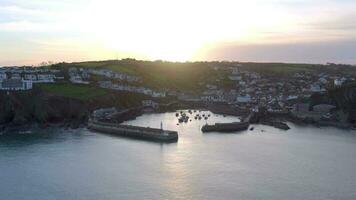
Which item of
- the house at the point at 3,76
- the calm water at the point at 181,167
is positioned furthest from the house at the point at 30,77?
the calm water at the point at 181,167

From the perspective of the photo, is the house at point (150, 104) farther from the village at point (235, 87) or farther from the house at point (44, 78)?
the house at point (44, 78)

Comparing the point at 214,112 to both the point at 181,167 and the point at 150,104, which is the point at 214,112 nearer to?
the point at 150,104

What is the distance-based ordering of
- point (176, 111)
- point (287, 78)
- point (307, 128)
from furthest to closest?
point (287, 78), point (176, 111), point (307, 128)

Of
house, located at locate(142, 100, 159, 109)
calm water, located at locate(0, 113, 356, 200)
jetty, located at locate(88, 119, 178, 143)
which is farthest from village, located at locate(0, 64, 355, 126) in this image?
calm water, located at locate(0, 113, 356, 200)

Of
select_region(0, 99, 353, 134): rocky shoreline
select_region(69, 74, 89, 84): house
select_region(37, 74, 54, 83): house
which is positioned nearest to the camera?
select_region(0, 99, 353, 134): rocky shoreline

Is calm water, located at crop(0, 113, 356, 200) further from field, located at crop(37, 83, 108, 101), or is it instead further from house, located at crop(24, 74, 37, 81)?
house, located at crop(24, 74, 37, 81)

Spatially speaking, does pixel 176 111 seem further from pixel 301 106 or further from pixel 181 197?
pixel 181 197

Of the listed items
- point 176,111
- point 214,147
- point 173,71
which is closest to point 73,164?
point 214,147
